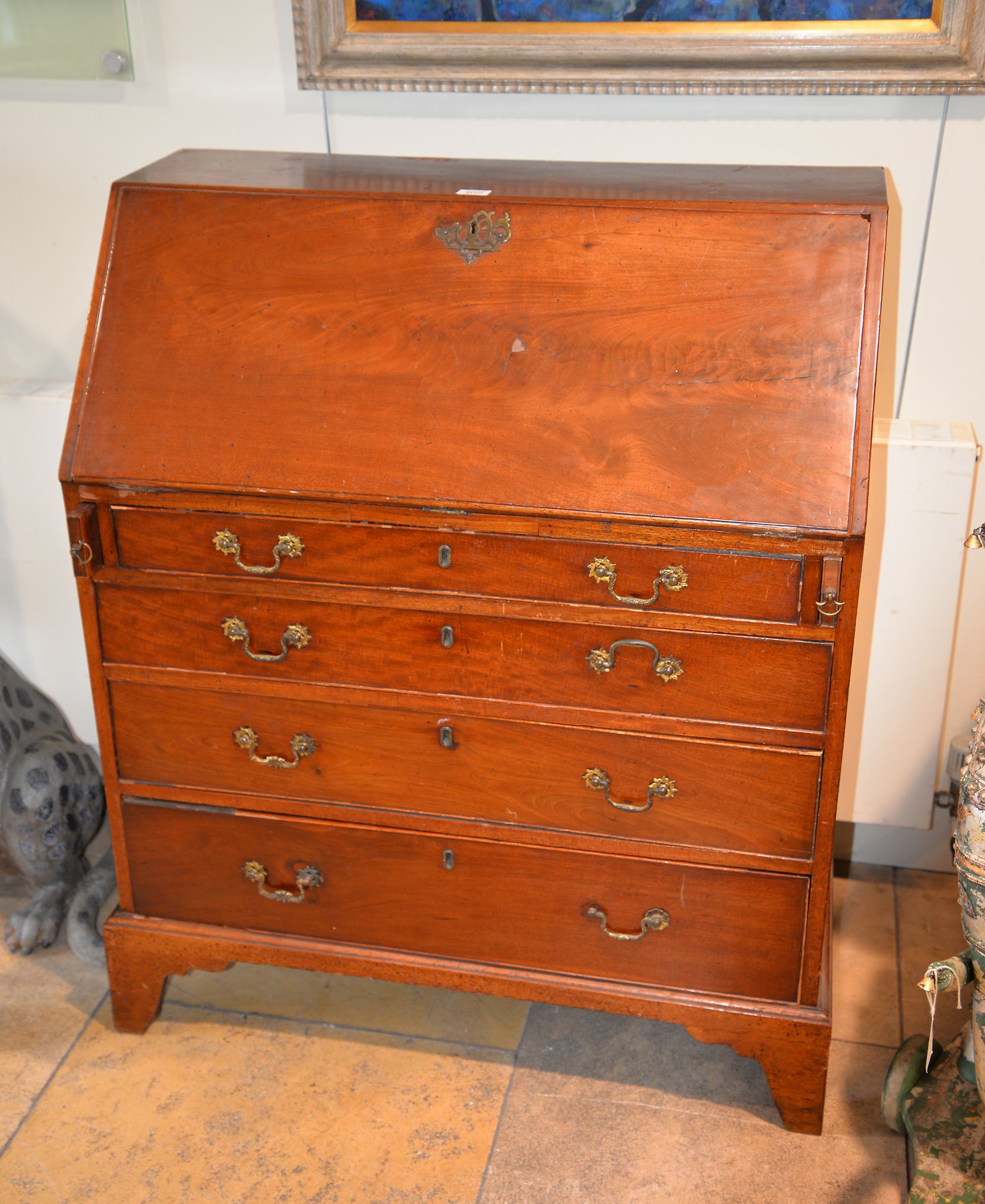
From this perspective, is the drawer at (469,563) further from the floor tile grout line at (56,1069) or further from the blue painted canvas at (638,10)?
the blue painted canvas at (638,10)

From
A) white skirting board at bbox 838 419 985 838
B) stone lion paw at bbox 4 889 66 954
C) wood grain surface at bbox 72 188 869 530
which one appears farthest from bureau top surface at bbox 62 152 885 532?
stone lion paw at bbox 4 889 66 954

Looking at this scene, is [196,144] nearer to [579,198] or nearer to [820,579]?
[579,198]

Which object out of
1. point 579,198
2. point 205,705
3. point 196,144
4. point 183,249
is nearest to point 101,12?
point 196,144

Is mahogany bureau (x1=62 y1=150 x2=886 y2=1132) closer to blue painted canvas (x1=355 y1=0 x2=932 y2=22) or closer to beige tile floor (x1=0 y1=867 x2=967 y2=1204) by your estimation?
beige tile floor (x1=0 y1=867 x2=967 y2=1204)

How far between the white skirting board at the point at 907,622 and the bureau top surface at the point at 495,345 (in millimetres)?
612

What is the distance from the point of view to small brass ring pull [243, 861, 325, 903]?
2152 millimetres

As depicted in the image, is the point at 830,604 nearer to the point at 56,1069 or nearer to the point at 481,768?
the point at 481,768

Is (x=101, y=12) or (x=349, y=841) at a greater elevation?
(x=101, y=12)

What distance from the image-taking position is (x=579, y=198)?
182 centimetres

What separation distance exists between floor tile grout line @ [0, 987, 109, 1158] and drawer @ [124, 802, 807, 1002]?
306mm

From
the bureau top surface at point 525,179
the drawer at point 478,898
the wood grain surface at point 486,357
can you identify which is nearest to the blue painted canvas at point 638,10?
→ the bureau top surface at point 525,179

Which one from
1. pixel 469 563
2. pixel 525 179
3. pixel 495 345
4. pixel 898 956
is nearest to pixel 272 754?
pixel 469 563

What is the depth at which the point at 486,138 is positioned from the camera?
239 centimetres

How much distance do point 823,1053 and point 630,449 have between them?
1082 millimetres
